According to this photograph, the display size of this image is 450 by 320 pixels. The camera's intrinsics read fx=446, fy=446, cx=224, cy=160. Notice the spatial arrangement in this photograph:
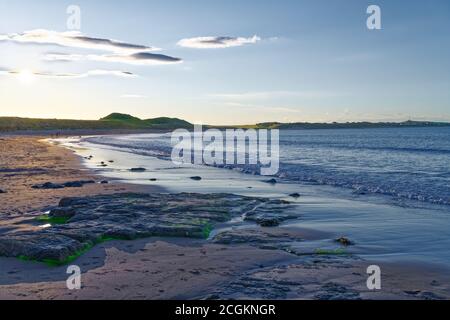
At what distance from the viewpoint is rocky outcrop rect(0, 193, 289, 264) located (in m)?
8.84

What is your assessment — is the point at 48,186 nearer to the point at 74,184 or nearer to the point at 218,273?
the point at 74,184

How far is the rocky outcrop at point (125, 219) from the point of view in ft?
29.0

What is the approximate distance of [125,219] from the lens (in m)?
12.0

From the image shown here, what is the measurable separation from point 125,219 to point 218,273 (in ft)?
15.7

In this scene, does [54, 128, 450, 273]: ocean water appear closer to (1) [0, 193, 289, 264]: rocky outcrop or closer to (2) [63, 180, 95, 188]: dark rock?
(1) [0, 193, 289, 264]: rocky outcrop

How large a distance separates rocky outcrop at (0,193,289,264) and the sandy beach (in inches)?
11.7

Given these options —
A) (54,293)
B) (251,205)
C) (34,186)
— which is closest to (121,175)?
(34,186)

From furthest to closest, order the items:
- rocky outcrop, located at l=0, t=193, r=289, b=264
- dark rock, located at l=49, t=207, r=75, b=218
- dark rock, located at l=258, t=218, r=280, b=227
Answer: dark rock, located at l=49, t=207, r=75, b=218 < dark rock, located at l=258, t=218, r=280, b=227 < rocky outcrop, located at l=0, t=193, r=289, b=264
